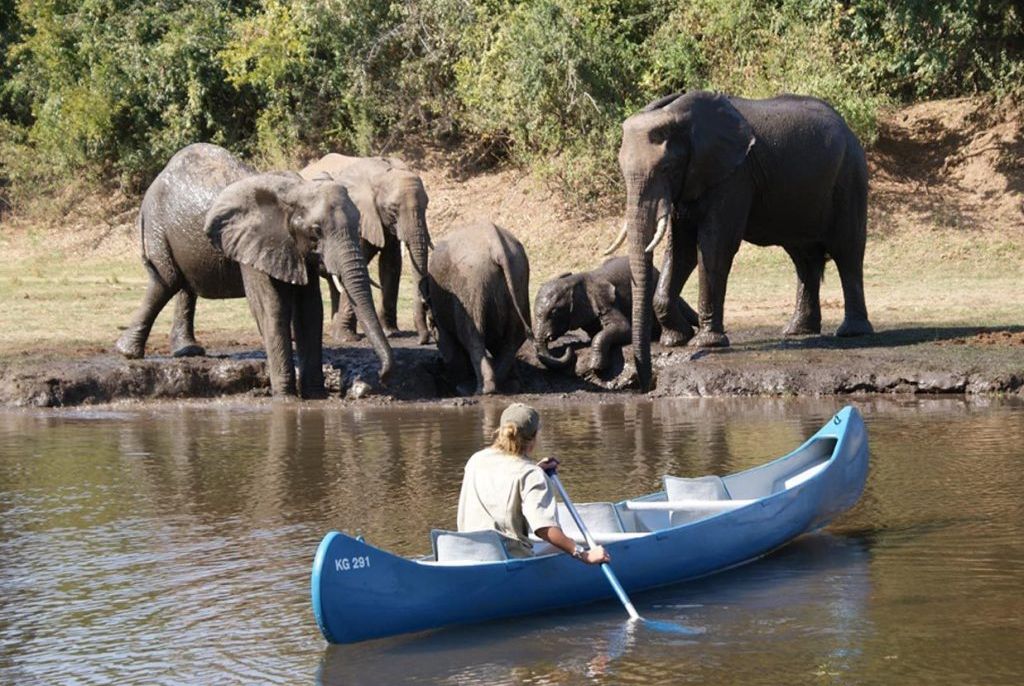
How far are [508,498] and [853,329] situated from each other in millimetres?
9884

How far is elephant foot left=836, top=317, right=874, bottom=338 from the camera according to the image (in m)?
17.9

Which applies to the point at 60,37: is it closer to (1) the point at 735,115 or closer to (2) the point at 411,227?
(2) the point at 411,227

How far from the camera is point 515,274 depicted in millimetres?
16594

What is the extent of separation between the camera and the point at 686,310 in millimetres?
18391

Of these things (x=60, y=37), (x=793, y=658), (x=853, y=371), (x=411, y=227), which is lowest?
(x=793, y=658)

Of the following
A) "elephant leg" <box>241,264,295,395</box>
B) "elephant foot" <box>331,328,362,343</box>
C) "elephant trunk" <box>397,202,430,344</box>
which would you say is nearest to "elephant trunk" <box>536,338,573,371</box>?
"elephant trunk" <box>397,202,430,344</box>

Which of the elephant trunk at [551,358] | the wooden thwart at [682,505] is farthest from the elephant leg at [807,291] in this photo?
the wooden thwart at [682,505]

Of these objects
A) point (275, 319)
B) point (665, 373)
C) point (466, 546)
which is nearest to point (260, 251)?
point (275, 319)

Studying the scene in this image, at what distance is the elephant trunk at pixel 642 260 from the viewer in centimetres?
1606

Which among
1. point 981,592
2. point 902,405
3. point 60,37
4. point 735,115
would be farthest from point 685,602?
point 60,37

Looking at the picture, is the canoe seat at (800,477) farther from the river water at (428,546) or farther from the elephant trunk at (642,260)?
the elephant trunk at (642,260)

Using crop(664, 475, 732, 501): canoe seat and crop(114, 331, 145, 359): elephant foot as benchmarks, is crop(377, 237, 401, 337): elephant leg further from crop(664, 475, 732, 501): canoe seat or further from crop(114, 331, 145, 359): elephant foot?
crop(664, 475, 732, 501): canoe seat

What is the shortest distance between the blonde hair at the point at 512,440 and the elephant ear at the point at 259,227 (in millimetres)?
7459

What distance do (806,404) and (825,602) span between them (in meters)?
6.84
